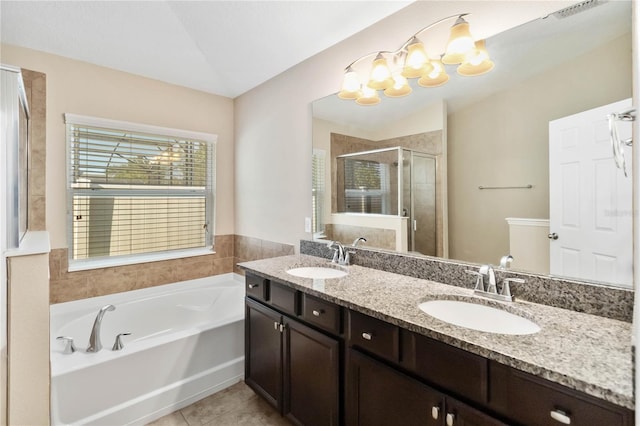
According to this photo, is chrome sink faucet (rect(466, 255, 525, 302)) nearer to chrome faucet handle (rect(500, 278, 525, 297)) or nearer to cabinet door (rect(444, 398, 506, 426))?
chrome faucet handle (rect(500, 278, 525, 297))

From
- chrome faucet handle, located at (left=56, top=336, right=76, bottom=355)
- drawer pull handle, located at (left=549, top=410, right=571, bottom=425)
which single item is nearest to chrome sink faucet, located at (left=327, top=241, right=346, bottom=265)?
drawer pull handle, located at (left=549, top=410, right=571, bottom=425)

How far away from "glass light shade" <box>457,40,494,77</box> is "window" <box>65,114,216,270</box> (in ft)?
8.26

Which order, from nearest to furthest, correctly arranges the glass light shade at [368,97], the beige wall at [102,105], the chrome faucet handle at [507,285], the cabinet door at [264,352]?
1. the chrome faucet handle at [507,285]
2. the cabinet door at [264,352]
3. the glass light shade at [368,97]
4. the beige wall at [102,105]

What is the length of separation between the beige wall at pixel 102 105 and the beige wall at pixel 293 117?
290 millimetres

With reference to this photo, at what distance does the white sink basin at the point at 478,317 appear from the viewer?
1207 millimetres

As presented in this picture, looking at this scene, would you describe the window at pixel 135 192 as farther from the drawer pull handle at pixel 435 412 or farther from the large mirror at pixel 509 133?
the drawer pull handle at pixel 435 412

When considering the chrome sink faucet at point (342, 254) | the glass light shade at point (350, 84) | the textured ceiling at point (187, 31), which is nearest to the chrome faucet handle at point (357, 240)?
the chrome sink faucet at point (342, 254)

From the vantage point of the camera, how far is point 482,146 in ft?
4.99

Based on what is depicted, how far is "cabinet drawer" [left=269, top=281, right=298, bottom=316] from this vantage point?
1.65 metres

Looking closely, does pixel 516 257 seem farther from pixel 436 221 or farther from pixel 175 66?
pixel 175 66

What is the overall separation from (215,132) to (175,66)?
2.39 ft

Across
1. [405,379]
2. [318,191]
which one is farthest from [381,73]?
[405,379]

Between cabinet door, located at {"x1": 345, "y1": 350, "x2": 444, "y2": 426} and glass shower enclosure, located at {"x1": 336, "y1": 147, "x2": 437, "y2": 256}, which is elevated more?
glass shower enclosure, located at {"x1": 336, "y1": 147, "x2": 437, "y2": 256}

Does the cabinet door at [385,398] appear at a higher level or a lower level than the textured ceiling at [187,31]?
lower
